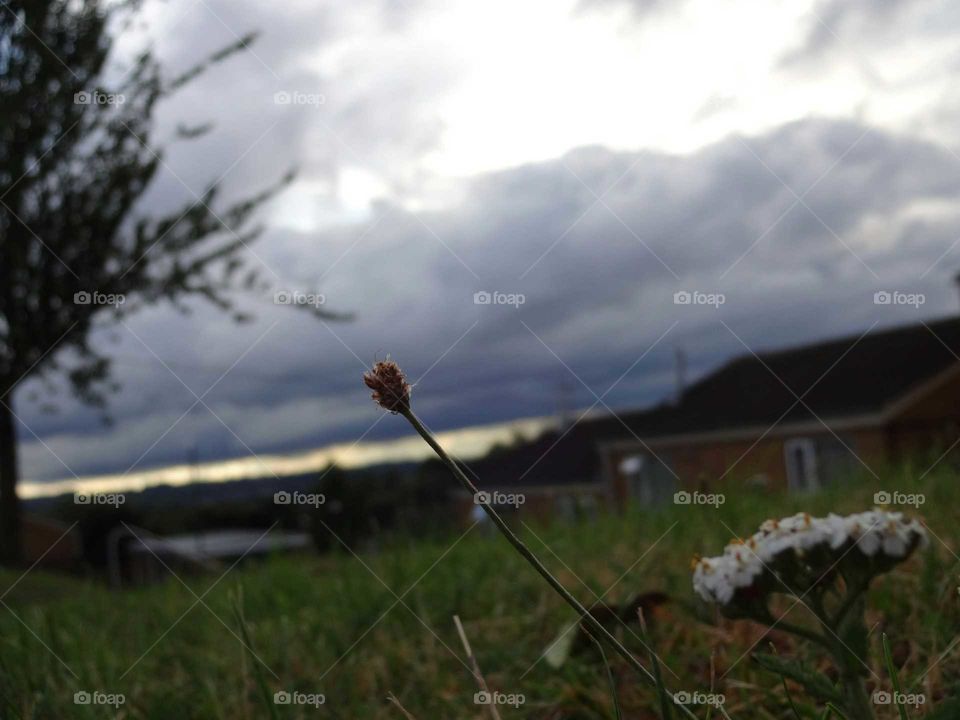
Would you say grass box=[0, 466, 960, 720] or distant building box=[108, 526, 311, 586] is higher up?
distant building box=[108, 526, 311, 586]

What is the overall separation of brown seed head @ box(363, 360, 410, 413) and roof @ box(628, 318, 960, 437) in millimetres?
19563

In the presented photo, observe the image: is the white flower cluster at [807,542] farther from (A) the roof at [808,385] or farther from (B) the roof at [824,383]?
(B) the roof at [824,383]

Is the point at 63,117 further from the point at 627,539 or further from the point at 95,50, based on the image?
the point at 627,539

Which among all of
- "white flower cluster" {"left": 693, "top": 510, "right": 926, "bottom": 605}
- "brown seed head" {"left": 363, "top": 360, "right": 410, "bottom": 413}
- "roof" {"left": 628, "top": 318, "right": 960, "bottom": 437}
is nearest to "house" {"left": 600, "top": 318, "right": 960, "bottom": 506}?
"roof" {"left": 628, "top": 318, "right": 960, "bottom": 437}

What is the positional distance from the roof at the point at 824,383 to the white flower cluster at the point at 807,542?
19.0 m

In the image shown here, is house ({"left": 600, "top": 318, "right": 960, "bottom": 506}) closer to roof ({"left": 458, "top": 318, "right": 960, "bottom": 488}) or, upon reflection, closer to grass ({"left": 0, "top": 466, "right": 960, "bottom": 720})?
roof ({"left": 458, "top": 318, "right": 960, "bottom": 488})

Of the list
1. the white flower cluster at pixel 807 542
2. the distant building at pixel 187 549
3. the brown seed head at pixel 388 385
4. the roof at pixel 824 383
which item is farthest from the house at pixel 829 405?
the brown seed head at pixel 388 385

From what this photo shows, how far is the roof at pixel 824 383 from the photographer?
70.7 ft

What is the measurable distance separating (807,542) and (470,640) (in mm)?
1395

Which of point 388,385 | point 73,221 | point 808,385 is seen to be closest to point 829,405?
point 808,385

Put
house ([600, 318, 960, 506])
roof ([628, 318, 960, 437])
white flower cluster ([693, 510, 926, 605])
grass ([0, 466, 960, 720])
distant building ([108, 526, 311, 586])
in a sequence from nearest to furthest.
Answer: white flower cluster ([693, 510, 926, 605]), grass ([0, 466, 960, 720]), distant building ([108, 526, 311, 586]), house ([600, 318, 960, 506]), roof ([628, 318, 960, 437])

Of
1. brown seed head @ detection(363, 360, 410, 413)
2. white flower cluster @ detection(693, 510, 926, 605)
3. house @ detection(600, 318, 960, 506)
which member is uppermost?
house @ detection(600, 318, 960, 506)

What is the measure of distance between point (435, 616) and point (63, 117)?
21.5ft

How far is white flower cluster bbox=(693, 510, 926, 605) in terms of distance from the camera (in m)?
1.20
